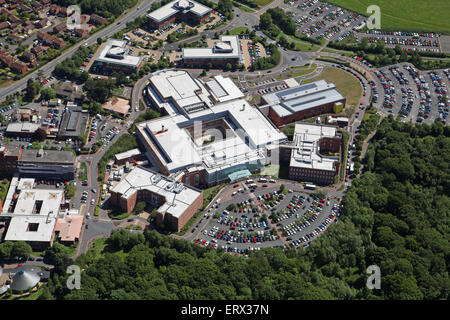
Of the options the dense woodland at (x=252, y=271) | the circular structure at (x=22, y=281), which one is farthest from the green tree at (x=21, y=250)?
the circular structure at (x=22, y=281)

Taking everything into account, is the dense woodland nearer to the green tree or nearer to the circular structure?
the circular structure

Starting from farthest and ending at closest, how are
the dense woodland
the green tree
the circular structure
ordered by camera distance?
the green tree, the circular structure, the dense woodland

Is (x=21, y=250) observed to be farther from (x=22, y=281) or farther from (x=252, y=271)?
(x=252, y=271)

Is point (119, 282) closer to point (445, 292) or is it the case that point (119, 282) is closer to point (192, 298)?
point (192, 298)

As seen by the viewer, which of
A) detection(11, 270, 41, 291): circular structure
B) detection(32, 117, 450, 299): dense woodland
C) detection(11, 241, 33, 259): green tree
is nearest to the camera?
detection(32, 117, 450, 299): dense woodland

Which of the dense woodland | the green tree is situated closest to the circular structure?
the dense woodland

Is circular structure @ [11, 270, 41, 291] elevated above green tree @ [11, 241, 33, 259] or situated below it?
below

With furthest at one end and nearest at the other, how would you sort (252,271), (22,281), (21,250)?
(21,250) → (252,271) → (22,281)

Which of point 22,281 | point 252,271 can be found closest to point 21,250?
point 22,281
